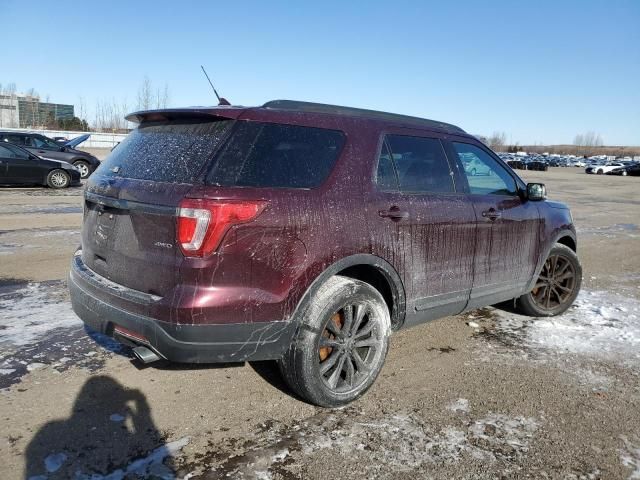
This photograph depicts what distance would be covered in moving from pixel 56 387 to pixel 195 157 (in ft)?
6.08

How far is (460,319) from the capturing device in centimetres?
540

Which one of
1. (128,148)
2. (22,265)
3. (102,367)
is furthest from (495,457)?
(22,265)

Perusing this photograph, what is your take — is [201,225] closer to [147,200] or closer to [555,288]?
[147,200]

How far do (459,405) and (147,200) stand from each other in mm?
2367

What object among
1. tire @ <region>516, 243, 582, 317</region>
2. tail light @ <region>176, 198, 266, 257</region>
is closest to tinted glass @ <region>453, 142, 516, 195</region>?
tire @ <region>516, 243, 582, 317</region>

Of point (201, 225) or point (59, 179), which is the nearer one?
point (201, 225)

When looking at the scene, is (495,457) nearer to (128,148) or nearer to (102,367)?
(102,367)

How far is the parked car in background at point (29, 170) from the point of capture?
Result: 595 inches

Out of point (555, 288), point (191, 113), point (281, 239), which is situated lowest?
point (555, 288)

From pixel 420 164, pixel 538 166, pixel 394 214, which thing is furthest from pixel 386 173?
pixel 538 166

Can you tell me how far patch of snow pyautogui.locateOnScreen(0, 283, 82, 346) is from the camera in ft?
14.5

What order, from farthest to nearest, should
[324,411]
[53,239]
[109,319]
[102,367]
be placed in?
1. [53,239]
2. [102,367]
3. [324,411]
4. [109,319]

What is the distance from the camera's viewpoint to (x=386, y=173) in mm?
3715

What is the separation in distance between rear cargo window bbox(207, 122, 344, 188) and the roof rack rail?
18cm
